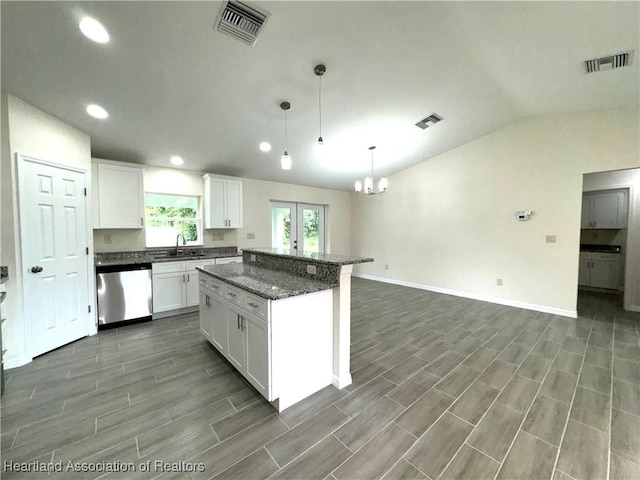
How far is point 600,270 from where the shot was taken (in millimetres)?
5348

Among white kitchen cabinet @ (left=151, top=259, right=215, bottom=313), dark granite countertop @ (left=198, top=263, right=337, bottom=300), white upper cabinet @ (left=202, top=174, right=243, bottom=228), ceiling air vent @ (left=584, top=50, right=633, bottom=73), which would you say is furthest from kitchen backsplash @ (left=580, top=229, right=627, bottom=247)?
white kitchen cabinet @ (left=151, top=259, right=215, bottom=313)

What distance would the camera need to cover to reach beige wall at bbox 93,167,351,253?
4.14m

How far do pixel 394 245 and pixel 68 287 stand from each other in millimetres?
6010

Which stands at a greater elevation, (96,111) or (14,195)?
(96,111)

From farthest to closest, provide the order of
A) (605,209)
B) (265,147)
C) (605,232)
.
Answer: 1. (605,232)
2. (605,209)
3. (265,147)

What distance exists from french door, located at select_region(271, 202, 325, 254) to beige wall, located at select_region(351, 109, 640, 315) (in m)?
2.16

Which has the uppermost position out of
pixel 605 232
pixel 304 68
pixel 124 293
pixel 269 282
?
pixel 304 68

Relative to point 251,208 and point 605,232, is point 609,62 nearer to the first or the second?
point 605,232

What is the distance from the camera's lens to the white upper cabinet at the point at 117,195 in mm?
3582

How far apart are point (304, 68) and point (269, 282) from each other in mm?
2276

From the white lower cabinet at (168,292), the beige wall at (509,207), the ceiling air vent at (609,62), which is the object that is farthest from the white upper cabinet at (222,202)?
the ceiling air vent at (609,62)

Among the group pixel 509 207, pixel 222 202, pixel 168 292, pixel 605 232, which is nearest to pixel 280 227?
pixel 222 202

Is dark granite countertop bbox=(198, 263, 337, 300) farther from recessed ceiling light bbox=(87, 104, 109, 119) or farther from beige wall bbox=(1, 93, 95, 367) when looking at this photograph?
recessed ceiling light bbox=(87, 104, 109, 119)

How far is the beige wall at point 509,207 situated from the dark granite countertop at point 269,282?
13.4 ft
